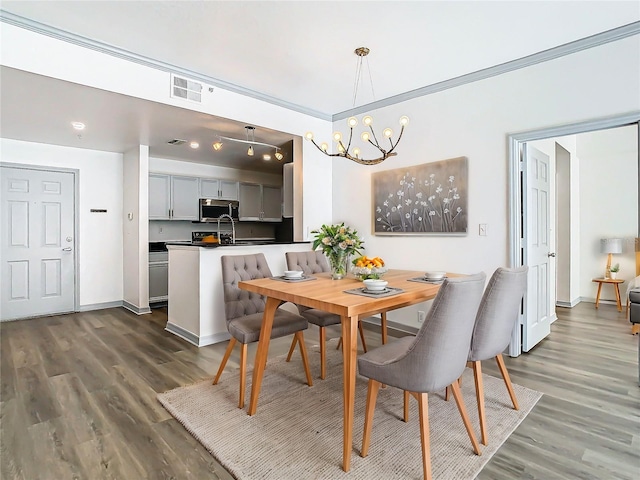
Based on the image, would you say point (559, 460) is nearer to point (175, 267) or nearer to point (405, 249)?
point (405, 249)

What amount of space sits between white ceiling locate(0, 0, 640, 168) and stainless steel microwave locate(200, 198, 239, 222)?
222cm

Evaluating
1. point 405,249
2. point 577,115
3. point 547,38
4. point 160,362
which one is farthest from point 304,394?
point 547,38

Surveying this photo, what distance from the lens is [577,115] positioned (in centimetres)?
287

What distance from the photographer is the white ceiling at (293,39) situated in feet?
8.15

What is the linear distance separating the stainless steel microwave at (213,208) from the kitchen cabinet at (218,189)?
9.1 inches

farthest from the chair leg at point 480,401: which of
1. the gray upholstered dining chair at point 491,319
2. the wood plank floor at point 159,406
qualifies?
the wood plank floor at point 159,406

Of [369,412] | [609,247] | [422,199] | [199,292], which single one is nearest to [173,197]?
[199,292]

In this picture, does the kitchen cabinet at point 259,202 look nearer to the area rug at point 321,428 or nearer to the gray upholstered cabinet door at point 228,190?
the gray upholstered cabinet door at point 228,190

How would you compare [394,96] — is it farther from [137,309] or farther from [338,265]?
[137,309]

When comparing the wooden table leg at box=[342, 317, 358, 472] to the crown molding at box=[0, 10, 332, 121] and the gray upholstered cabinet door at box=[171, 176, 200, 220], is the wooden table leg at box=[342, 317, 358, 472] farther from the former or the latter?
the gray upholstered cabinet door at box=[171, 176, 200, 220]

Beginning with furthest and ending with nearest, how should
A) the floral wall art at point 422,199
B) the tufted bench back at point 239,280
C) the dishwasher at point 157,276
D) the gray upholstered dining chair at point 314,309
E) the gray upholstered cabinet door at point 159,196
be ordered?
the gray upholstered cabinet door at point 159,196 < the dishwasher at point 157,276 < the floral wall art at point 422,199 < the gray upholstered dining chair at point 314,309 < the tufted bench back at point 239,280

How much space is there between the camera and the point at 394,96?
13.5ft

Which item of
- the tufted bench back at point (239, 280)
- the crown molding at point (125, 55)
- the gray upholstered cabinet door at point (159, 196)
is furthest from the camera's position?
the gray upholstered cabinet door at point (159, 196)

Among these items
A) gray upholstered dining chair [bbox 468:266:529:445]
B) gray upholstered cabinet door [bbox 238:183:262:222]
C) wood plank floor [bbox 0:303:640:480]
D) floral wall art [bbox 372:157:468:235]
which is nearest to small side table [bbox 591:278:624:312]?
wood plank floor [bbox 0:303:640:480]
